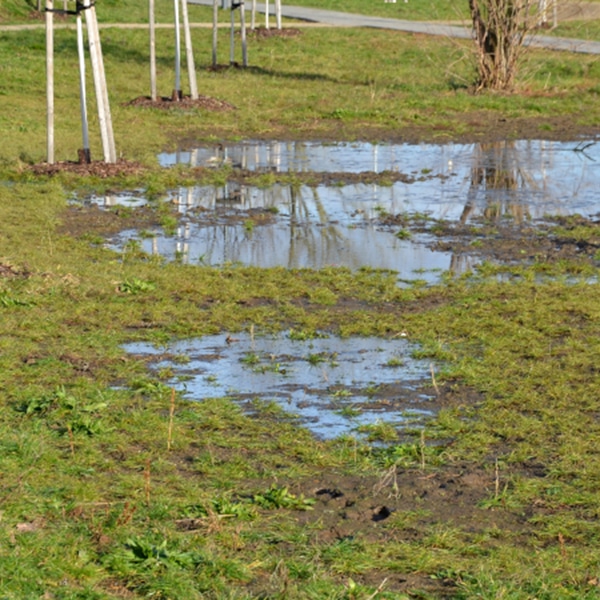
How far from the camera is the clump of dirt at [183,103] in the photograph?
65.7 ft

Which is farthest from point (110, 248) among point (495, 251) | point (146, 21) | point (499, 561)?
point (146, 21)

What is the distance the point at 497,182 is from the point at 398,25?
23.0 m

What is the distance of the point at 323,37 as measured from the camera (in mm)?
31734

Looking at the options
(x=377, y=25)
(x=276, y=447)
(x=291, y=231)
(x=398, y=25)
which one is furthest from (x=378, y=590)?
(x=377, y=25)

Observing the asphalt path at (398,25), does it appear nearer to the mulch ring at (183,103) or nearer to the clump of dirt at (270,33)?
the clump of dirt at (270,33)

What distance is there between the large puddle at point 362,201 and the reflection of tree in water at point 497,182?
0.04 ft

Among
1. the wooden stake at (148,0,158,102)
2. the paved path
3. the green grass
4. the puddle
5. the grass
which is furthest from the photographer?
the paved path

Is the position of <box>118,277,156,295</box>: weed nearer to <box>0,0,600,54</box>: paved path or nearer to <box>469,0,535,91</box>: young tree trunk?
<box>469,0,535,91</box>: young tree trunk

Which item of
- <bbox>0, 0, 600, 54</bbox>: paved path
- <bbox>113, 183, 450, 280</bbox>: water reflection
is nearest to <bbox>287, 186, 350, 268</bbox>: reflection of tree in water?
<bbox>113, 183, 450, 280</bbox>: water reflection

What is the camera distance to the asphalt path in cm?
3033

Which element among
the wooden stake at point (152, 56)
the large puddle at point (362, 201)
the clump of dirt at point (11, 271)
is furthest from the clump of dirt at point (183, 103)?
the clump of dirt at point (11, 271)

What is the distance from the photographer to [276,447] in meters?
6.26

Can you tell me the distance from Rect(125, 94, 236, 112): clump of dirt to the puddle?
484 inches

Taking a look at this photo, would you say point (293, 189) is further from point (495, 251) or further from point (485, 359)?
point (485, 359)
